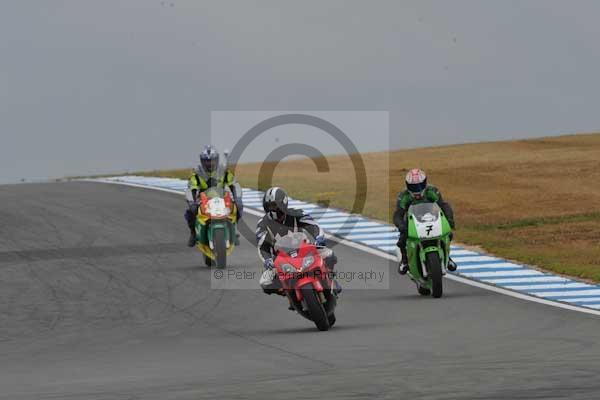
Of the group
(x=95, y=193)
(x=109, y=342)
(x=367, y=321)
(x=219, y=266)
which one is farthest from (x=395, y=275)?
(x=95, y=193)

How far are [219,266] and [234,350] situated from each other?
746 cm

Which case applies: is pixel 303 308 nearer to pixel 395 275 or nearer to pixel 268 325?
pixel 268 325

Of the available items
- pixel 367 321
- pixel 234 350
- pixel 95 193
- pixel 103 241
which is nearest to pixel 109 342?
pixel 234 350

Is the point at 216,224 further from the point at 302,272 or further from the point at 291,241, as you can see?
the point at 302,272

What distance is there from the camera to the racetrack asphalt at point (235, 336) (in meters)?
10.8

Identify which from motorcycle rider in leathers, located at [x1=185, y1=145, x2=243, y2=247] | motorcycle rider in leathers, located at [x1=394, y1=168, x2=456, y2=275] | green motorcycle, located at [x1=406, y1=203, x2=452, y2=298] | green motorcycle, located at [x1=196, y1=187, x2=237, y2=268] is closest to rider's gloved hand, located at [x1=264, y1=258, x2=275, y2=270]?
green motorcycle, located at [x1=406, y1=203, x2=452, y2=298]

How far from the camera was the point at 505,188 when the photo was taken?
122 ft

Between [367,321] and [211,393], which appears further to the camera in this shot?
[367,321]

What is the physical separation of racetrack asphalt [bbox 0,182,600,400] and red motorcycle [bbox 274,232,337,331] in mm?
323

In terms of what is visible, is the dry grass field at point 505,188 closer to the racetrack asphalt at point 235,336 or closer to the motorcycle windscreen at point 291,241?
the racetrack asphalt at point 235,336

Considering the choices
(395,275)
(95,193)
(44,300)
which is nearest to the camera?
(44,300)

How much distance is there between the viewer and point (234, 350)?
14469mm

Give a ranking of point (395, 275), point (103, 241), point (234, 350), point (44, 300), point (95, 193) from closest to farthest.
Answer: point (234, 350)
point (44, 300)
point (395, 275)
point (103, 241)
point (95, 193)

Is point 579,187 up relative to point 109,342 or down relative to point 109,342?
up
